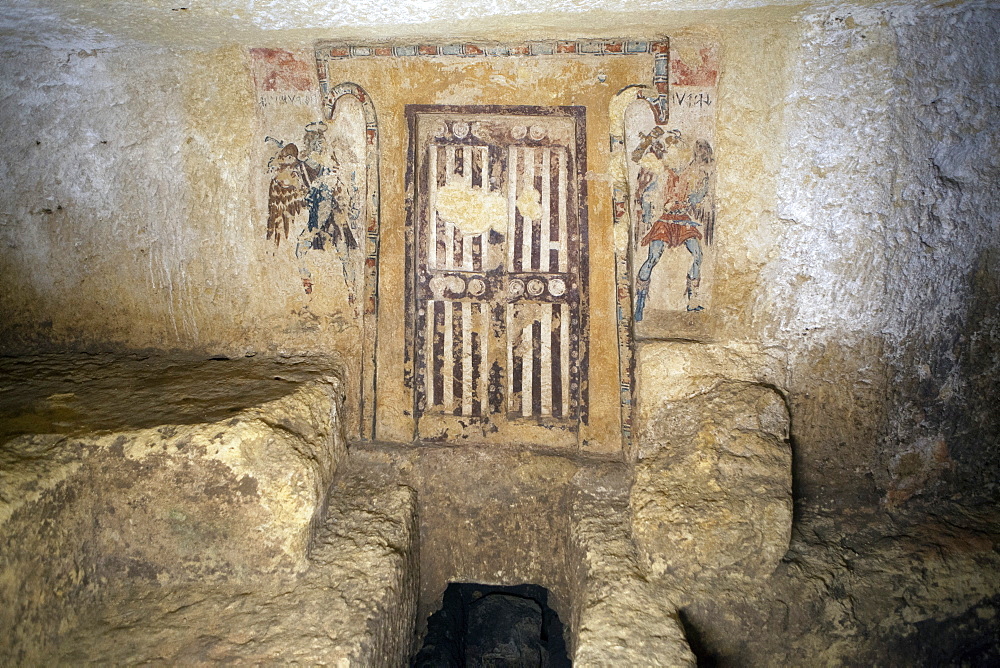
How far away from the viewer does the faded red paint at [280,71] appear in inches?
116

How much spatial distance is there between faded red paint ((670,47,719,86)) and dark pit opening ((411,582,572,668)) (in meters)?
2.85

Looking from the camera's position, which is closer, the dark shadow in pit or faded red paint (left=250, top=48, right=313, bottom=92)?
the dark shadow in pit

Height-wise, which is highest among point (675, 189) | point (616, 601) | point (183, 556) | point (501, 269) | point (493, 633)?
point (675, 189)

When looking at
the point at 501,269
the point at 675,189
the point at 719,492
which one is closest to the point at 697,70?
the point at 675,189

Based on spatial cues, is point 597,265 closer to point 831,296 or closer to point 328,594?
point 831,296

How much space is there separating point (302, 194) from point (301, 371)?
35.6 inches

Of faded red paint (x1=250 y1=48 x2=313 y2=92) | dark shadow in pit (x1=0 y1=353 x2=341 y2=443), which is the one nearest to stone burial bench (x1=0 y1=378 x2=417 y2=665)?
dark shadow in pit (x1=0 y1=353 x2=341 y2=443)

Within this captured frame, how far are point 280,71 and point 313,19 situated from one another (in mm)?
431

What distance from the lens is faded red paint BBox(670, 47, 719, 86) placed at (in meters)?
2.82

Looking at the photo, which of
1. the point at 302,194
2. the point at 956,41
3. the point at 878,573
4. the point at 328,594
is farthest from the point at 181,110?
the point at 878,573

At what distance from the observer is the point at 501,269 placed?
3.04m

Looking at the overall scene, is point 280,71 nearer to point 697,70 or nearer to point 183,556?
point 697,70

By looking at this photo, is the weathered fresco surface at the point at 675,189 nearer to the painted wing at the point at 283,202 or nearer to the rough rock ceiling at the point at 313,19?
the rough rock ceiling at the point at 313,19

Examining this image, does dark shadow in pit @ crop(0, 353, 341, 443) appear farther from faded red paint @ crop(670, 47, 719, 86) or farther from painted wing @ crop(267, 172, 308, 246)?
faded red paint @ crop(670, 47, 719, 86)
